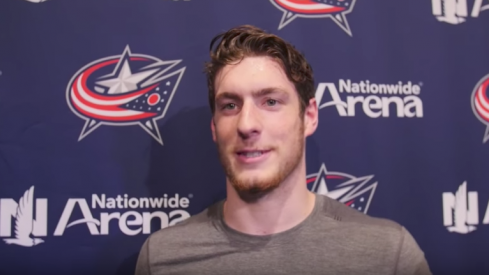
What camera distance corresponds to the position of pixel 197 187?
1305 millimetres

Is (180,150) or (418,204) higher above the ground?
(180,150)

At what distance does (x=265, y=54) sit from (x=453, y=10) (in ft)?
2.47

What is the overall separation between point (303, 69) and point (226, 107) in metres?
0.23

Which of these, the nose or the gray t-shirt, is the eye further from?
the gray t-shirt

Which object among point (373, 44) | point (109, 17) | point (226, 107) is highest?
point (109, 17)

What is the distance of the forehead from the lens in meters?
1.02

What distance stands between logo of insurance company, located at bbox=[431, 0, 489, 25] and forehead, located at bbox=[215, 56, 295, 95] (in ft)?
2.21

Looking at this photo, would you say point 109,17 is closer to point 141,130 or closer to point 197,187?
point 141,130

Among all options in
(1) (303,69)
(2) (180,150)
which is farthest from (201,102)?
(1) (303,69)

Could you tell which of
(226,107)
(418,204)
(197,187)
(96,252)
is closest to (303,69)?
(226,107)

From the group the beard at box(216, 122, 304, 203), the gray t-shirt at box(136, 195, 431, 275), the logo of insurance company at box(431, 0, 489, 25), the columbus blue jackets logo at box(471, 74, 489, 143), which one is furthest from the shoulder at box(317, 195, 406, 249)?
the logo of insurance company at box(431, 0, 489, 25)

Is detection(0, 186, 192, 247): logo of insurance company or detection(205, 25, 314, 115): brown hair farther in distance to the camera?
detection(0, 186, 192, 247): logo of insurance company

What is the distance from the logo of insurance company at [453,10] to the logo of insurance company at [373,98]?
256 mm

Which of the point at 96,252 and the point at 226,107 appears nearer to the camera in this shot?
the point at 226,107
